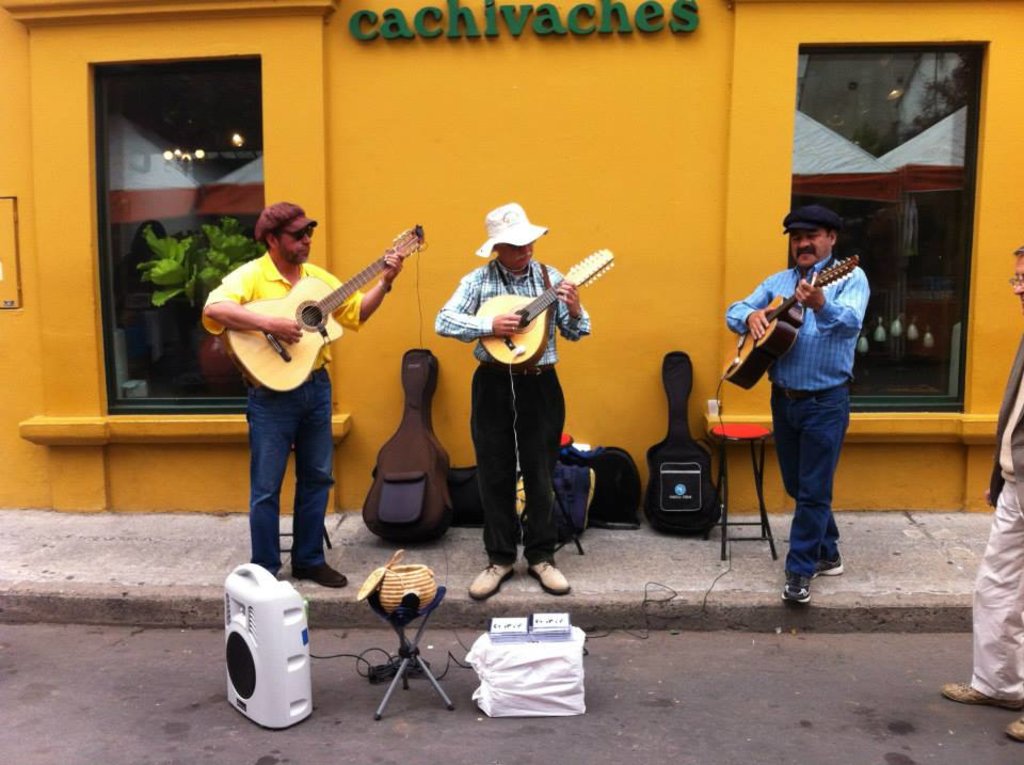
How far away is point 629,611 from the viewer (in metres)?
4.58

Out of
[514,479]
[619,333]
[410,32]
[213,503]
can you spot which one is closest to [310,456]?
[514,479]

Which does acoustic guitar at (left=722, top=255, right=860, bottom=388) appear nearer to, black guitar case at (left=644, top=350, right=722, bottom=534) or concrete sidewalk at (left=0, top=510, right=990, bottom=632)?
black guitar case at (left=644, top=350, right=722, bottom=534)

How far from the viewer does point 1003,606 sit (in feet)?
11.8

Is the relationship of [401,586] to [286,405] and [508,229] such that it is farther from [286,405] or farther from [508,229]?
[508,229]

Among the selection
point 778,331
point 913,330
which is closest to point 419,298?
point 778,331

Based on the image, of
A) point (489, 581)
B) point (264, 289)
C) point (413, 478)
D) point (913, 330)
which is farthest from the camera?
point (913, 330)

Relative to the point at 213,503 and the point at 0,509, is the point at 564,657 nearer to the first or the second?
the point at 213,503

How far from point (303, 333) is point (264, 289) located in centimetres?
30

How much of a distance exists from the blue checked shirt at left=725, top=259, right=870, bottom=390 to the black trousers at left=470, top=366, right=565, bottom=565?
1.16 metres

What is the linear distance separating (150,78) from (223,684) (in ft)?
13.2

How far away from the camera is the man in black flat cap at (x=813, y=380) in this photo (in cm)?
436

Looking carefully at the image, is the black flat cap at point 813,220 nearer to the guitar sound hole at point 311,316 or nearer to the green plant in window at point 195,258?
the guitar sound hole at point 311,316

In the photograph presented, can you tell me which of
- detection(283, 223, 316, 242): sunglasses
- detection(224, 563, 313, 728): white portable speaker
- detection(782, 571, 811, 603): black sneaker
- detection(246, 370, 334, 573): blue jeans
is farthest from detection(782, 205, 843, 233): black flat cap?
detection(224, 563, 313, 728): white portable speaker

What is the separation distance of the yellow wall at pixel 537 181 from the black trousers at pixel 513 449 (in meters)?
1.16
